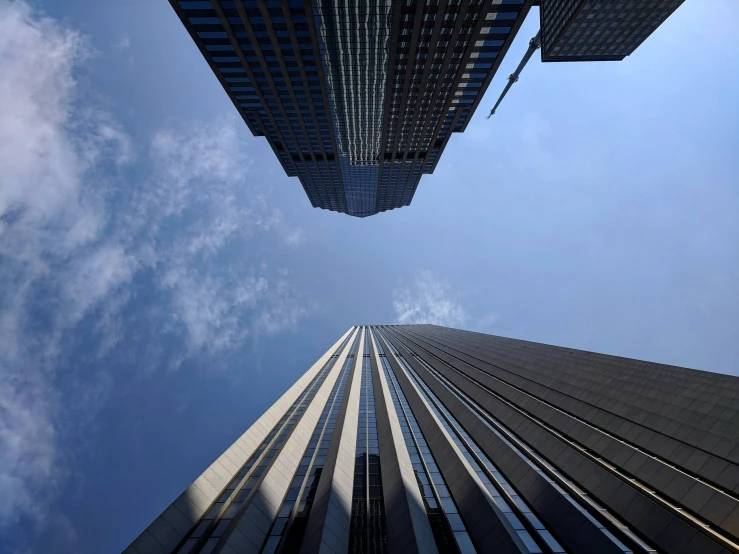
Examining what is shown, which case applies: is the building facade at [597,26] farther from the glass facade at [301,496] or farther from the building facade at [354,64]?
the glass facade at [301,496]

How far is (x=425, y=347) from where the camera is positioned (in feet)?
303

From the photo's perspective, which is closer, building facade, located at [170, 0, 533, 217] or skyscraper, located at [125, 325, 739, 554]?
skyscraper, located at [125, 325, 739, 554]

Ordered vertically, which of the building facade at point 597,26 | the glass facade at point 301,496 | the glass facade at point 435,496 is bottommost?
the glass facade at point 301,496

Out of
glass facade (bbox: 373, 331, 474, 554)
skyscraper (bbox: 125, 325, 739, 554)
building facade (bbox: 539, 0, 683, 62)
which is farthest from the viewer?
building facade (bbox: 539, 0, 683, 62)

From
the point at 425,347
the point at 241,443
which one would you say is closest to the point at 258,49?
the point at 241,443

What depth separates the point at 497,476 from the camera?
25.0 m

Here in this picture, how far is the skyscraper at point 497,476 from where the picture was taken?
1753 centimetres

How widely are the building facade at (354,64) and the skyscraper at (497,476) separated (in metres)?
46.1

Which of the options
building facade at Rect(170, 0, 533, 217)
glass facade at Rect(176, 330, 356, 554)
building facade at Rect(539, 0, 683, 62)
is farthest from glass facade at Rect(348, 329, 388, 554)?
building facade at Rect(539, 0, 683, 62)

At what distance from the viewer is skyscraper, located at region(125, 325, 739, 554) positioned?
17531 mm

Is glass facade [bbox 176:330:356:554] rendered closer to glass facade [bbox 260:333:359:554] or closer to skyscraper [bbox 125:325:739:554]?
skyscraper [bbox 125:325:739:554]

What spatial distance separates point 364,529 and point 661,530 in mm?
14509

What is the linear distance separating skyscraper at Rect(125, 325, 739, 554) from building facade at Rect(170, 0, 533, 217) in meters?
46.1

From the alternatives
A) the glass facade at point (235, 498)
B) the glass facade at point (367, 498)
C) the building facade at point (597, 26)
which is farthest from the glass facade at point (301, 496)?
the building facade at point (597, 26)
